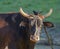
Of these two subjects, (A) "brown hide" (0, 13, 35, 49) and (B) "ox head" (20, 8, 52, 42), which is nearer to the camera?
(B) "ox head" (20, 8, 52, 42)

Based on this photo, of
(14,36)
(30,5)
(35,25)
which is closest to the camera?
(35,25)

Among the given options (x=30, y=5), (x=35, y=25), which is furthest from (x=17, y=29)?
(x=30, y=5)

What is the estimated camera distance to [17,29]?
10.9 m

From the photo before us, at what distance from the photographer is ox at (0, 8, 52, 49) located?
10711mm

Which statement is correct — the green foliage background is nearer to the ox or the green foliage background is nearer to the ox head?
the ox

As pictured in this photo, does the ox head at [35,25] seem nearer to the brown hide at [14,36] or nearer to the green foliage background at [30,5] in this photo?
the brown hide at [14,36]

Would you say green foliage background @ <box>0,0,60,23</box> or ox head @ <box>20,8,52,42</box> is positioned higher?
green foliage background @ <box>0,0,60,23</box>

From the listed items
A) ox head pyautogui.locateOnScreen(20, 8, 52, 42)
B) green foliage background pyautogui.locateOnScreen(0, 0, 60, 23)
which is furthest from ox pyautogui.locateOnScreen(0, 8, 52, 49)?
green foliage background pyautogui.locateOnScreen(0, 0, 60, 23)

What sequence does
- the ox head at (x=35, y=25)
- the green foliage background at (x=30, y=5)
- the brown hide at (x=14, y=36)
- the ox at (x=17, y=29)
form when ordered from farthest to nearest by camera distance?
the green foliage background at (x=30, y=5), the brown hide at (x=14, y=36), the ox at (x=17, y=29), the ox head at (x=35, y=25)

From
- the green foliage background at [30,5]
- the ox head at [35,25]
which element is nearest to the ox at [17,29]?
the ox head at [35,25]

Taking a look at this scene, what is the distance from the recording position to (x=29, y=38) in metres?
10.6

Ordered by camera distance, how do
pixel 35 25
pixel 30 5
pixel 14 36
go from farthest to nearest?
pixel 30 5 → pixel 14 36 → pixel 35 25

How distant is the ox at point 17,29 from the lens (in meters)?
10.7

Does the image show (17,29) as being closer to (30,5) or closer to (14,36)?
(14,36)
